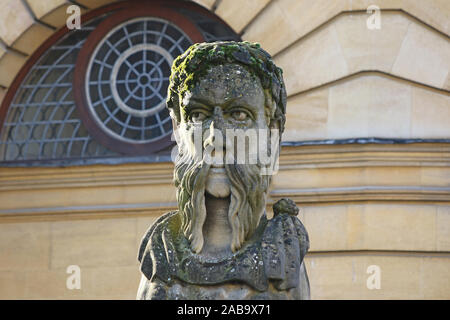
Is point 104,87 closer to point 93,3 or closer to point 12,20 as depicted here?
point 93,3

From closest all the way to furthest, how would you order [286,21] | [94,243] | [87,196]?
[286,21], [94,243], [87,196]

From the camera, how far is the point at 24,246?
69.9 ft

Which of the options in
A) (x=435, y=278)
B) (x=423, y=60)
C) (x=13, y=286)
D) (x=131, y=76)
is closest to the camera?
(x=435, y=278)

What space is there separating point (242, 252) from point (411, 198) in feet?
31.0

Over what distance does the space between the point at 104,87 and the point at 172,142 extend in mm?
1404

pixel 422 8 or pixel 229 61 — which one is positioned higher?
pixel 422 8

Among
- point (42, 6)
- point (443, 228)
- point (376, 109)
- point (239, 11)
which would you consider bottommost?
point (443, 228)

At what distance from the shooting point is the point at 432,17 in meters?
19.7

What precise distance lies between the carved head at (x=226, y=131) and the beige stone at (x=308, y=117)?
9263 mm

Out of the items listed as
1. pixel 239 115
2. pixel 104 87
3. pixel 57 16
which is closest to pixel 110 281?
pixel 104 87

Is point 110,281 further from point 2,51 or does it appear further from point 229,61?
point 229,61

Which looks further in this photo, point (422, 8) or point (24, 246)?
point (24, 246)

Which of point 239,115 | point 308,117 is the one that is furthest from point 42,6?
point 239,115

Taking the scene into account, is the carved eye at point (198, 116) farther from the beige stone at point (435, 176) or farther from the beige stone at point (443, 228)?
the beige stone at point (435, 176)
